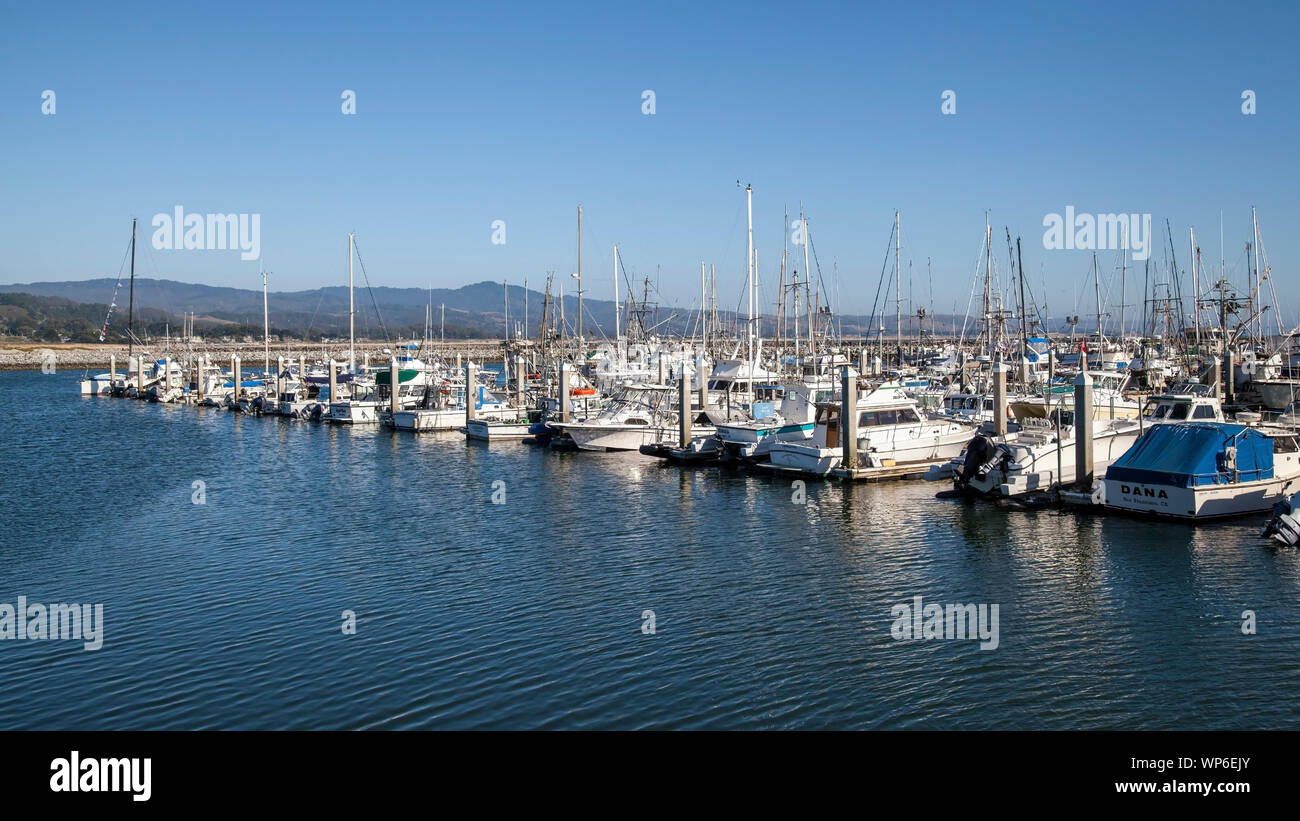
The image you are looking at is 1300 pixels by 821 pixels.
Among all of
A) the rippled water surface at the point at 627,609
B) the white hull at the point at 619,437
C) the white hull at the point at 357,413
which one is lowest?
the rippled water surface at the point at 627,609

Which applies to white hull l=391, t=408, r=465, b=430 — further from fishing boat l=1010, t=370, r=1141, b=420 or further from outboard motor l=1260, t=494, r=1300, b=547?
outboard motor l=1260, t=494, r=1300, b=547

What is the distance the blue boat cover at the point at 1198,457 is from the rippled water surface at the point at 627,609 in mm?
1147

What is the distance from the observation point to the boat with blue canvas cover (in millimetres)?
23688

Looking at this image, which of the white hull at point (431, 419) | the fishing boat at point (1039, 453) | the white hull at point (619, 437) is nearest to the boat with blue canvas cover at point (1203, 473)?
the fishing boat at point (1039, 453)

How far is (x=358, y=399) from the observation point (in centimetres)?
6388

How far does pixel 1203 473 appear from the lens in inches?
936

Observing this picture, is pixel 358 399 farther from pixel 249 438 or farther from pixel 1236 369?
pixel 1236 369

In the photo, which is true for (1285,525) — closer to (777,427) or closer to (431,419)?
(777,427)

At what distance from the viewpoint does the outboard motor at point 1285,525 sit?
68.9 feet

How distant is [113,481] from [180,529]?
35.4 feet

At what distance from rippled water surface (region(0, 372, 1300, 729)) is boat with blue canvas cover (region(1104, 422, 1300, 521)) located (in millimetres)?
616

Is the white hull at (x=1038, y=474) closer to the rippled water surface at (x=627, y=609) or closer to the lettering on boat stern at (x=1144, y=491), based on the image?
the rippled water surface at (x=627, y=609)

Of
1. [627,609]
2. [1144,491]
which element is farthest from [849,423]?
[627,609]
